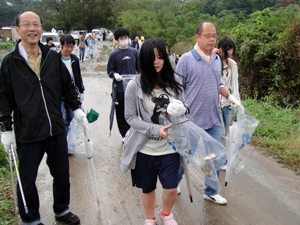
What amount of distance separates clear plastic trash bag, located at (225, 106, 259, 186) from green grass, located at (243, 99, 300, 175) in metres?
1.63

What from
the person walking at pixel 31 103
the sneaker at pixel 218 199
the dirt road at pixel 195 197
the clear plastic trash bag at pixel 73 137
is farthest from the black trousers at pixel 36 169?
the sneaker at pixel 218 199

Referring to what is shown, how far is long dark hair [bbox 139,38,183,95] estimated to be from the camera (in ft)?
8.20

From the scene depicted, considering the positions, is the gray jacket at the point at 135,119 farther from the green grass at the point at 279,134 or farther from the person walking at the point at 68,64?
→ the green grass at the point at 279,134

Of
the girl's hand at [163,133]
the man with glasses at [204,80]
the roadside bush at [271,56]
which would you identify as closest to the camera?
the girl's hand at [163,133]

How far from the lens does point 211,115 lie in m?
3.19

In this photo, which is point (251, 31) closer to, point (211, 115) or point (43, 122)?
point (211, 115)

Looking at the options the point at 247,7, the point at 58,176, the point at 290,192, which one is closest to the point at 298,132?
the point at 290,192

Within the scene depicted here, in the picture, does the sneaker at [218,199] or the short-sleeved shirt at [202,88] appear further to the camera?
the sneaker at [218,199]

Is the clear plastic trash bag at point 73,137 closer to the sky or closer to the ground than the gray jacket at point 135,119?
closer to the ground

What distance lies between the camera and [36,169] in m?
2.74

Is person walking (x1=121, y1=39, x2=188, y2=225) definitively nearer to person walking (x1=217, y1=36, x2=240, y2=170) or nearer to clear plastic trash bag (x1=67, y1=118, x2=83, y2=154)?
person walking (x1=217, y1=36, x2=240, y2=170)

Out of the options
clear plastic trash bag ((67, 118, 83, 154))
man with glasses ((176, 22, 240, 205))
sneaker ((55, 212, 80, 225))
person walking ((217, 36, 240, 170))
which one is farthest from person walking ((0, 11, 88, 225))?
person walking ((217, 36, 240, 170))

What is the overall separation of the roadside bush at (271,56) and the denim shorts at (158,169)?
6144 millimetres

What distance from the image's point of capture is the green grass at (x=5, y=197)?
10.2 ft
